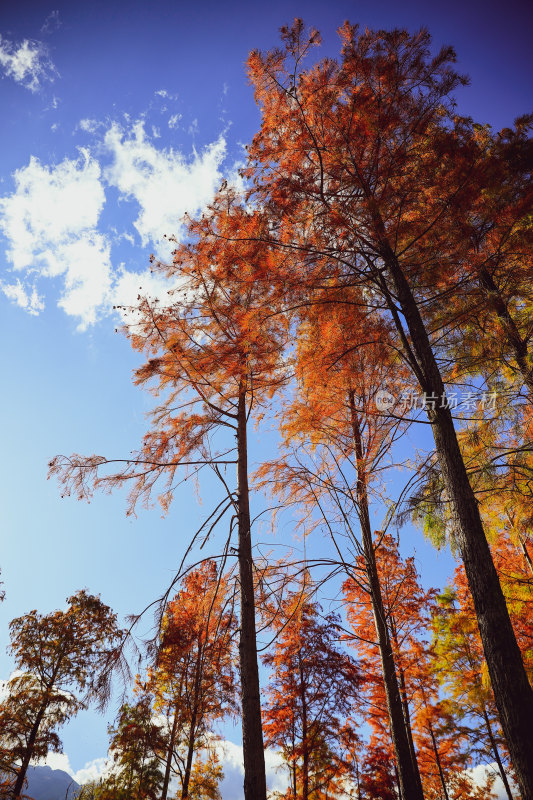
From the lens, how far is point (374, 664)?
13.4m

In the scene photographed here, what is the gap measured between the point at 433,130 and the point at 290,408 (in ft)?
15.4

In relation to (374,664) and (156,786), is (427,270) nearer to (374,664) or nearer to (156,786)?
(374,664)

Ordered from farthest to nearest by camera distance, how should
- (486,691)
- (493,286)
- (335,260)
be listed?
(486,691) → (493,286) → (335,260)

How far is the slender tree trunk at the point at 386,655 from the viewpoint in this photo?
5.16m

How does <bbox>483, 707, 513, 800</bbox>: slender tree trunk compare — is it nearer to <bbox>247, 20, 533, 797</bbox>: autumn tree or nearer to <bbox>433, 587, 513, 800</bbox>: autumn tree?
<bbox>433, 587, 513, 800</bbox>: autumn tree

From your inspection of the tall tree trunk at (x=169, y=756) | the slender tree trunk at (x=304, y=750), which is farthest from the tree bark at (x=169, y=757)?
the slender tree trunk at (x=304, y=750)

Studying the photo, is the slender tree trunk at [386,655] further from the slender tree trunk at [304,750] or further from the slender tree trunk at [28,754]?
the slender tree trunk at [28,754]

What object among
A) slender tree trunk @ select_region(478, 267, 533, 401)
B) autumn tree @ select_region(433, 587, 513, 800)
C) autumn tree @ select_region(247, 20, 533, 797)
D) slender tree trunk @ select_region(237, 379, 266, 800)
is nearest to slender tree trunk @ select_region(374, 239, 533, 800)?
autumn tree @ select_region(247, 20, 533, 797)

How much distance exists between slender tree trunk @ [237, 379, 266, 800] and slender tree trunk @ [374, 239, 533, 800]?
9.81 ft

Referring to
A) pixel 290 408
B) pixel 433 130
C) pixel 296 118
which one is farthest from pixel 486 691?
pixel 296 118

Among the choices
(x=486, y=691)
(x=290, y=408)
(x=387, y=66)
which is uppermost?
(x=387, y=66)

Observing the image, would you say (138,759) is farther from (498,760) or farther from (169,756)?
(498,760)

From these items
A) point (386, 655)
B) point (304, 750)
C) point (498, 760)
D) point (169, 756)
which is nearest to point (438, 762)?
point (498, 760)

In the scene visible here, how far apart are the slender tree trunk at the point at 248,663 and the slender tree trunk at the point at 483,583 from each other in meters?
2.99
